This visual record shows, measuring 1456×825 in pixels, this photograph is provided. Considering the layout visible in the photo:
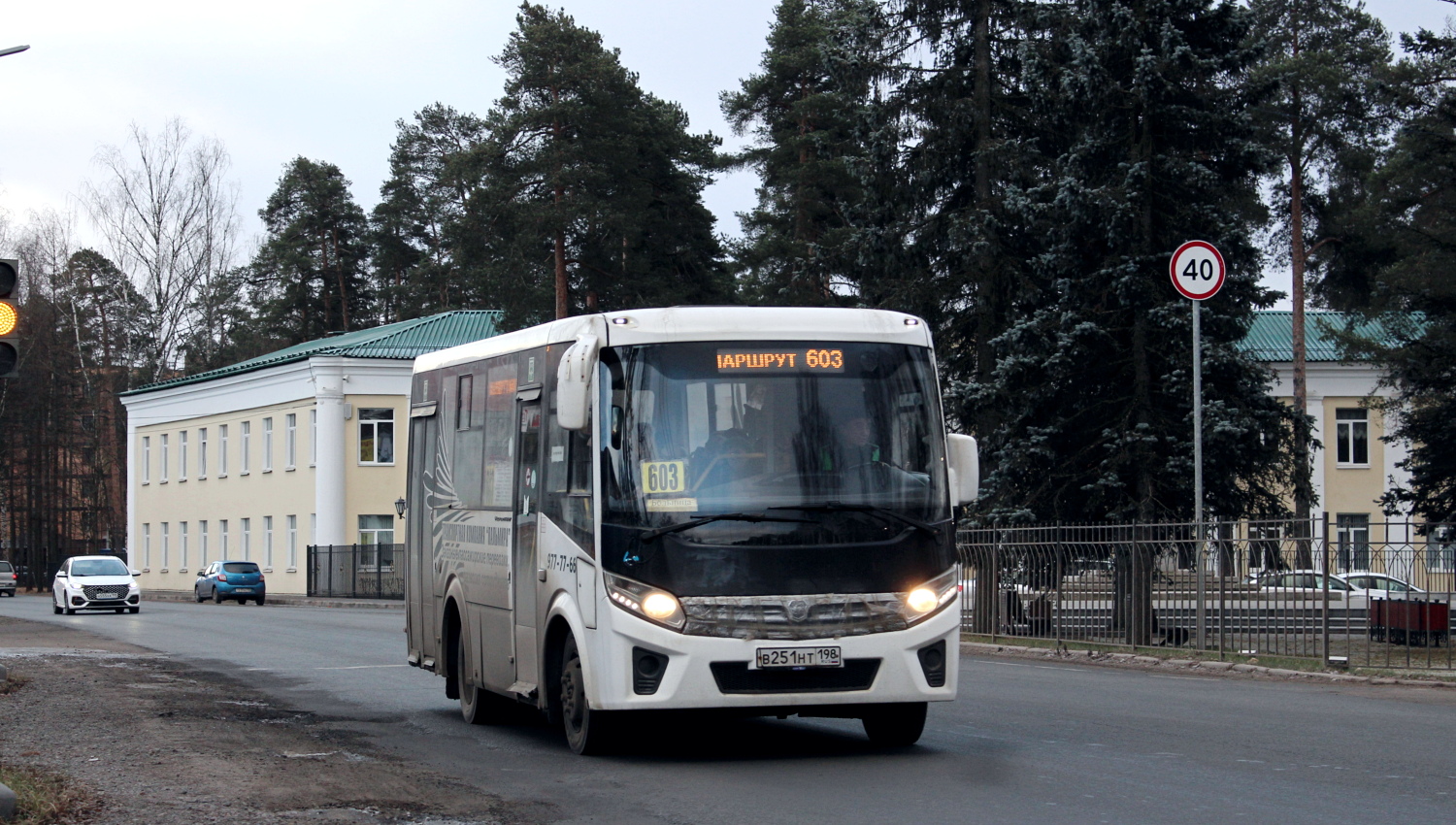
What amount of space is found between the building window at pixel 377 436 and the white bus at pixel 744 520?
5292 cm

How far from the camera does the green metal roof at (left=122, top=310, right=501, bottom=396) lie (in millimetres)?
63406

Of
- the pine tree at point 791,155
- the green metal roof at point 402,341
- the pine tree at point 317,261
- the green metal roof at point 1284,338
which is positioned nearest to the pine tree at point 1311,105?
the green metal roof at point 1284,338

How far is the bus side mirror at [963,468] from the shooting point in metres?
11.4

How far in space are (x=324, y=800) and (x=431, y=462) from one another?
18.3ft

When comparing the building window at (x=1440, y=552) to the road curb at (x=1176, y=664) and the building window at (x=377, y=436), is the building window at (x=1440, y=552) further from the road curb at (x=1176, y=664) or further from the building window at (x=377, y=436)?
the building window at (x=377, y=436)

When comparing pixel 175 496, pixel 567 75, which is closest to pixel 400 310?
pixel 175 496

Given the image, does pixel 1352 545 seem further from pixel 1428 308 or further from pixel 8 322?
pixel 8 322

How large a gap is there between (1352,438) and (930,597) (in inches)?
2145

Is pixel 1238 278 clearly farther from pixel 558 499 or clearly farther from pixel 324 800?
pixel 324 800

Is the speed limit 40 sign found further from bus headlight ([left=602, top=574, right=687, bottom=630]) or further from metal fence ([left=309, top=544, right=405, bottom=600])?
metal fence ([left=309, top=544, right=405, bottom=600])

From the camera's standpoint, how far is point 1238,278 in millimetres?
Answer: 27297

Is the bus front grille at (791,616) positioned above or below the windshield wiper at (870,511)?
below

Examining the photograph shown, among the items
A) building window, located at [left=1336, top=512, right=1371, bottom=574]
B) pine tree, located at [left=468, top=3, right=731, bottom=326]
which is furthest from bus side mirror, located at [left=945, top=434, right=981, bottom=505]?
pine tree, located at [left=468, top=3, right=731, bottom=326]

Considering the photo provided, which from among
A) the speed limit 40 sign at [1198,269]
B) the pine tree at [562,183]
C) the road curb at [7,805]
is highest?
the pine tree at [562,183]
